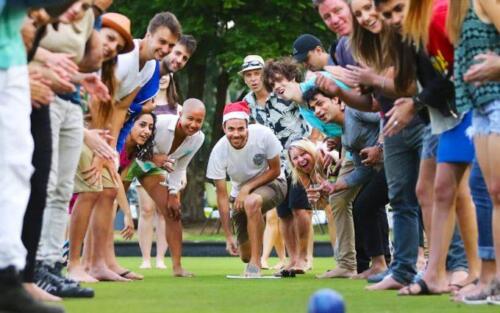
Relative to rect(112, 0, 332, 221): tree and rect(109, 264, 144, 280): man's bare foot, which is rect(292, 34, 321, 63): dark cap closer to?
rect(109, 264, 144, 280): man's bare foot

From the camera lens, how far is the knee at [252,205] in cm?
1249

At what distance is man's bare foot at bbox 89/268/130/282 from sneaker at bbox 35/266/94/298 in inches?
123

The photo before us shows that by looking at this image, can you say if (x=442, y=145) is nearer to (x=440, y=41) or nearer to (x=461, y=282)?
(x=440, y=41)

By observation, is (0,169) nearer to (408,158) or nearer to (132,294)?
(132,294)

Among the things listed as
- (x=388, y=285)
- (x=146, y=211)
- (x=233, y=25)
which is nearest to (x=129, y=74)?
(x=388, y=285)

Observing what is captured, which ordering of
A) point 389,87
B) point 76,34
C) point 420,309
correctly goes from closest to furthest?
point 420,309, point 76,34, point 389,87

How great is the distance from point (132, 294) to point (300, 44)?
452 centimetres

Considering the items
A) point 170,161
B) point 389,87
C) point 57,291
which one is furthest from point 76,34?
point 170,161

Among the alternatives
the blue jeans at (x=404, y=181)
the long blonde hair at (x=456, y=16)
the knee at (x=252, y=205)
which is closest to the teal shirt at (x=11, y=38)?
the long blonde hair at (x=456, y=16)

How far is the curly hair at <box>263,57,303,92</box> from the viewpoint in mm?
13703

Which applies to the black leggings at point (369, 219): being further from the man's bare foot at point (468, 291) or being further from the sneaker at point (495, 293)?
the sneaker at point (495, 293)

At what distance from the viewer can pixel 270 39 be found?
31797 millimetres

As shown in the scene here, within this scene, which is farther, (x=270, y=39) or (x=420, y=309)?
(x=270, y=39)

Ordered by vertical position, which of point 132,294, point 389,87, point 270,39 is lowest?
point 132,294
